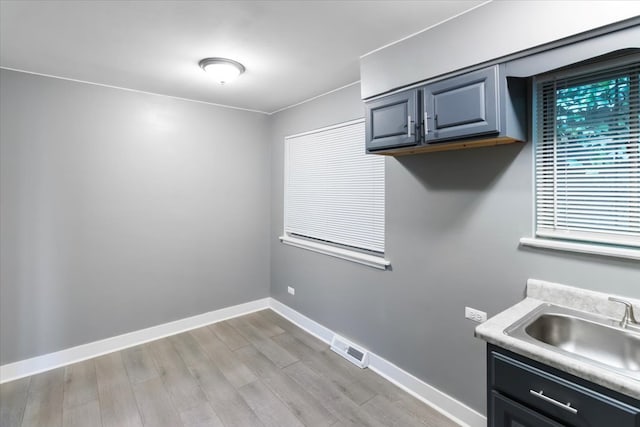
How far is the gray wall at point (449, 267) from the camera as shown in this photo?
1784mm

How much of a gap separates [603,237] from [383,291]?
1522 millimetres

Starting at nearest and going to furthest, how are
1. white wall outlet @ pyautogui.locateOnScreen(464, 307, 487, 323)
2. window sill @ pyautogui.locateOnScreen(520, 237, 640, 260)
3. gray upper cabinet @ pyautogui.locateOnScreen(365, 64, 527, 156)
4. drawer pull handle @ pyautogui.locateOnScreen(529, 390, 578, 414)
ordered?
drawer pull handle @ pyautogui.locateOnScreen(529, 390, 578, 414) < window sill @ pyautogui.locateOnScreen(520, 237, 640, 260) < gray upper cabinet @ pyautogui.locateOnScreen(365, 64, 527, 156) < white wall outlet @ pyautogui.locateOnScreen(464, 307, 487, 323)

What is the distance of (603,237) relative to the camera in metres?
1.57

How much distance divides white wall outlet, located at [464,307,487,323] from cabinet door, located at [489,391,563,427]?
65cm

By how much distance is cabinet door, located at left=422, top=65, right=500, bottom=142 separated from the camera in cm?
164

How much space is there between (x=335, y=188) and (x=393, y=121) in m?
1.25

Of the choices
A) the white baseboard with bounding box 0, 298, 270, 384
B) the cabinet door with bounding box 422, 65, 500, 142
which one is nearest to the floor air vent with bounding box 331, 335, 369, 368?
the white baseboard with bounding box 0, 298, 270, 384

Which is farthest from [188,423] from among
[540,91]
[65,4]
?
[540,91]

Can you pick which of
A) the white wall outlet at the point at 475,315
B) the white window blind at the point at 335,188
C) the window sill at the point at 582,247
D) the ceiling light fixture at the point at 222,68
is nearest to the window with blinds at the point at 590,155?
the window sill at the point at 582,247

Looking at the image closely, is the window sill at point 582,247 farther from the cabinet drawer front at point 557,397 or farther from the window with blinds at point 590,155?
the cabinet drawer front at point 557,397

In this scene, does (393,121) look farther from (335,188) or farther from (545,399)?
(545,399)

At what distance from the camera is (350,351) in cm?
296

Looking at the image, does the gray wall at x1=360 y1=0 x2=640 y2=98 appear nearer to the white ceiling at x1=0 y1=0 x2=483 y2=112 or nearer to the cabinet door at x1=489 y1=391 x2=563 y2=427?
the white ceiling at x1=0 y1=0 x2=483 y2=112

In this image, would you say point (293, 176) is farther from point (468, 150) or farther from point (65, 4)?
point (65, 4)
